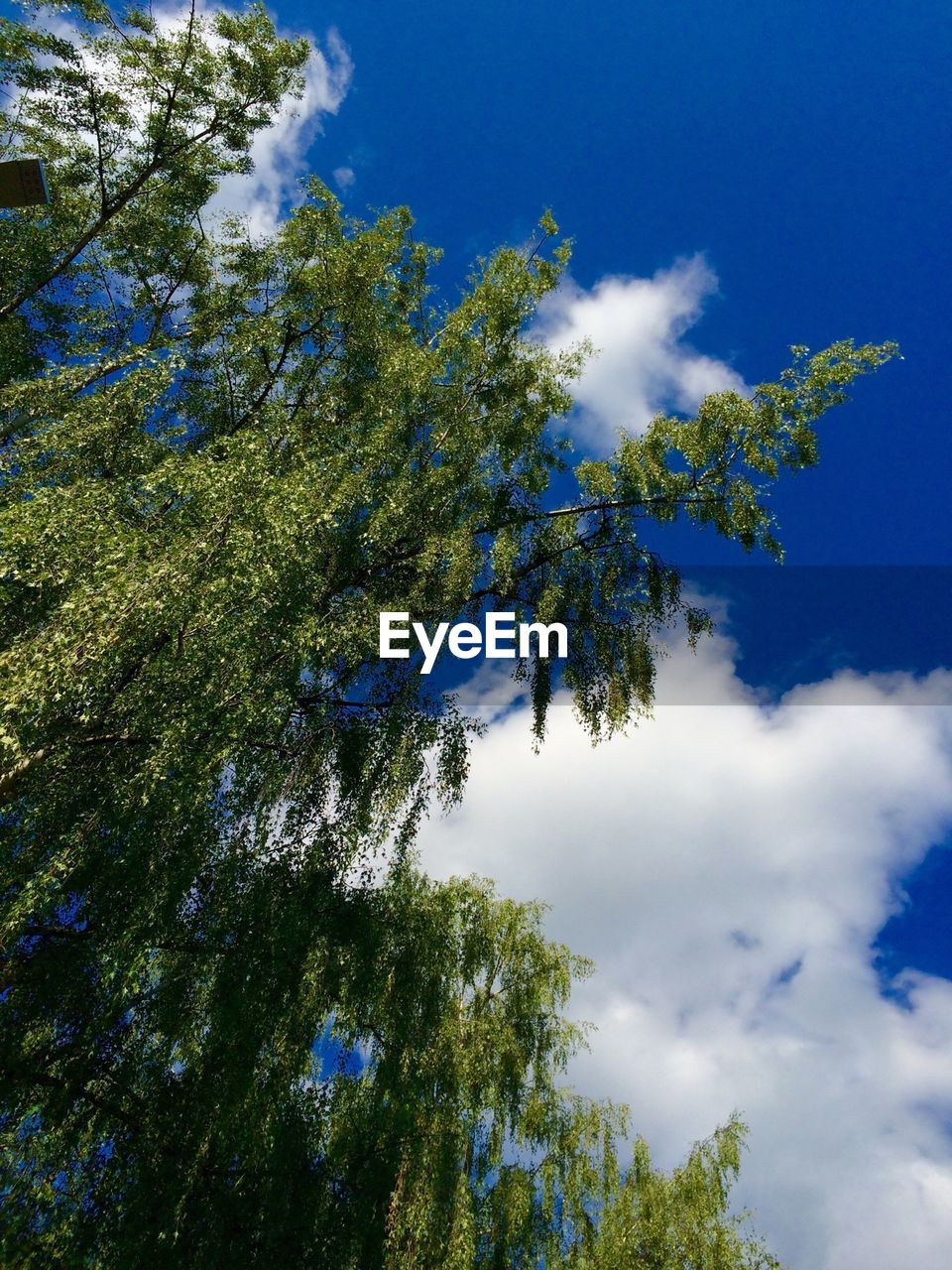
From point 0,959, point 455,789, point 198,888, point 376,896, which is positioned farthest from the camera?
point 455,789

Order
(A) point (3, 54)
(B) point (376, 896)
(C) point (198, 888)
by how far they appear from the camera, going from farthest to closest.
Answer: (A) point (3, 54), (B) point (376, 896), (C) point (198, 888)

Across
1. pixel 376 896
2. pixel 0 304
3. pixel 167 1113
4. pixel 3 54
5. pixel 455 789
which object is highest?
pixel 3 54

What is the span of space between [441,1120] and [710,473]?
7961 mm

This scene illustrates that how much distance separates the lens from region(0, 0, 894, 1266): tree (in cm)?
500

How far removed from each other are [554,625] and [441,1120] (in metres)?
5.50

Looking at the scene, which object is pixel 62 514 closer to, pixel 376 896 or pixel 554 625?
pixel 376 896

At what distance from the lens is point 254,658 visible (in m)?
5.56

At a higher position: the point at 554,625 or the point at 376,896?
the point at 554,625

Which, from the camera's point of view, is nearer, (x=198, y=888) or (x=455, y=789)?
(x=198, y=888)

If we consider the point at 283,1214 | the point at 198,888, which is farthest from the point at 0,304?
the point at 283,1214

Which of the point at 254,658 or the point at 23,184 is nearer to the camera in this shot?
the point at 23,184

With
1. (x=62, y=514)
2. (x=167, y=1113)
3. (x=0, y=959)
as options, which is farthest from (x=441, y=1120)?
(x=62, y=514)

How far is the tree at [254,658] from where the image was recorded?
197 inches

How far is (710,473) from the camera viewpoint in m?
9.05
